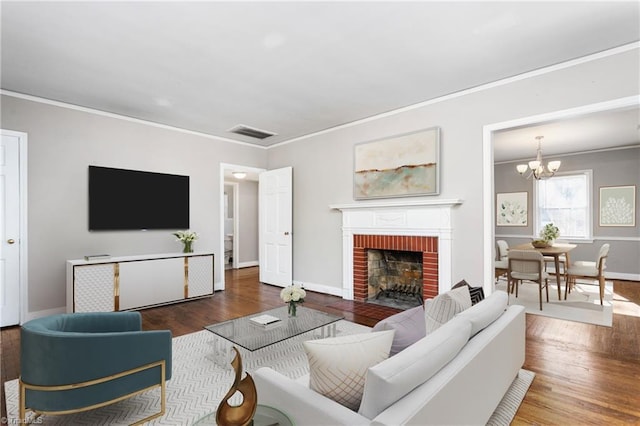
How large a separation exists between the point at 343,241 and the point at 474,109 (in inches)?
99.5

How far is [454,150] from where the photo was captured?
12.9 ft

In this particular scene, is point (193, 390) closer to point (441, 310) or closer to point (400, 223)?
point (441, 310)

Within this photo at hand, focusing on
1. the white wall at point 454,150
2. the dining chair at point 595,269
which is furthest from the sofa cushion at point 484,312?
the dining chair at point 595,269

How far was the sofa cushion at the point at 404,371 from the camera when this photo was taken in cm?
111

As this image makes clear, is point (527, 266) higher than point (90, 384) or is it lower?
higher

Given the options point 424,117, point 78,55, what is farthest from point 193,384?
point 424,117

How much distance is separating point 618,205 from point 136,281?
28.8 ft

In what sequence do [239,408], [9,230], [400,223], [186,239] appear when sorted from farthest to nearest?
1. [186,239]
2. [400,223]
3. [9,230]
4. [239,408]

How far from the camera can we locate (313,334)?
333 centimetres

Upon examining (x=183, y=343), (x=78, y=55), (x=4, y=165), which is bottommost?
(x=183, y=343)

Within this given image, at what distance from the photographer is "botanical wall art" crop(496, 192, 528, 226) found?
7.68m

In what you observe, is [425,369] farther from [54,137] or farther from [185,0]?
[54,137]

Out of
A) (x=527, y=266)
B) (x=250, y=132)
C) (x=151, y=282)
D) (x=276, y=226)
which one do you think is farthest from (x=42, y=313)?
(x=527, y=266)

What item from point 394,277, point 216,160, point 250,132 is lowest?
point 394,277
